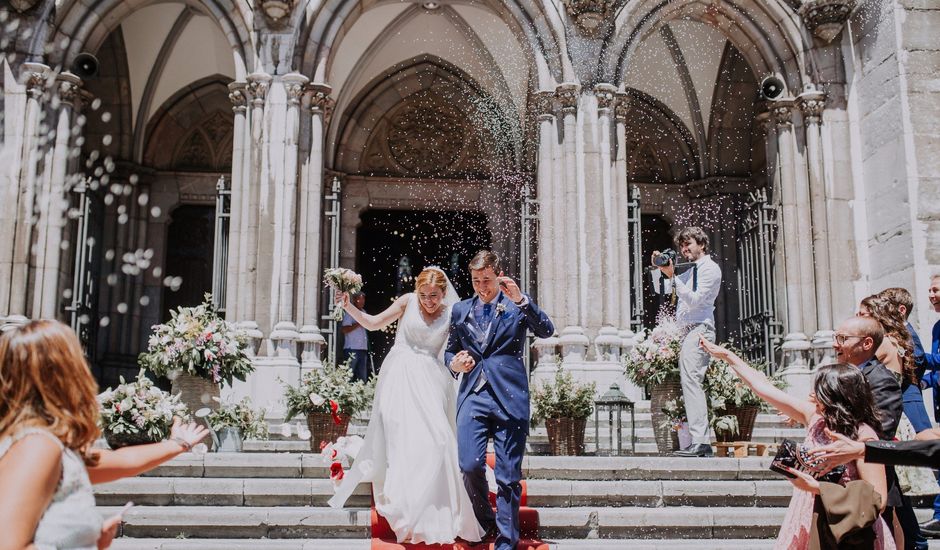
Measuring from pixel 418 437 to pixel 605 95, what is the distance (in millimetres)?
7091

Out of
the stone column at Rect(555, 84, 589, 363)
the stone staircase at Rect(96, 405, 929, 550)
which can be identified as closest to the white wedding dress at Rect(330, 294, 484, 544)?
the stone staircase at Rect(96, 405, 929, 550)

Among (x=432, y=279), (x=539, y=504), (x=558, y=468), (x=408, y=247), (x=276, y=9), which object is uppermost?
(x=276, y=9)

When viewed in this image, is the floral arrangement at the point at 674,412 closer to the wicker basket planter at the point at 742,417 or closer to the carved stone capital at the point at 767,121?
the wicker basket planter at the point at 742,417

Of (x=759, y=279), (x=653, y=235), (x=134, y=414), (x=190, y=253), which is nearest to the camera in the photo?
(x=134, y=414)

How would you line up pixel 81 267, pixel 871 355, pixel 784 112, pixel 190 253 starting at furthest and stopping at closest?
pixel 190 253 → pixel 784 112 → pixel 81 267 → pixel 871 355

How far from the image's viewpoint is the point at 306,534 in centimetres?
551

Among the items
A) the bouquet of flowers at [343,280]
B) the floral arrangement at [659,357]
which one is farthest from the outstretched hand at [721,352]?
the floral arrangement at [659,357]

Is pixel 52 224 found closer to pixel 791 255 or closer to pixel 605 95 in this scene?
pixel 605 95

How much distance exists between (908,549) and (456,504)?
7.58 ft

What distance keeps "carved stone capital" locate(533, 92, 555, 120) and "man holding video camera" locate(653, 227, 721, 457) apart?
14.7 ft

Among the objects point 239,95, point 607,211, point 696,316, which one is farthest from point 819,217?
point 239,95

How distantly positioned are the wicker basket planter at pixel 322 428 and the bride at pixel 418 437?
2.63 meters

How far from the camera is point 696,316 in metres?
7.02

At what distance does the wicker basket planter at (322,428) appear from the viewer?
809 cm
